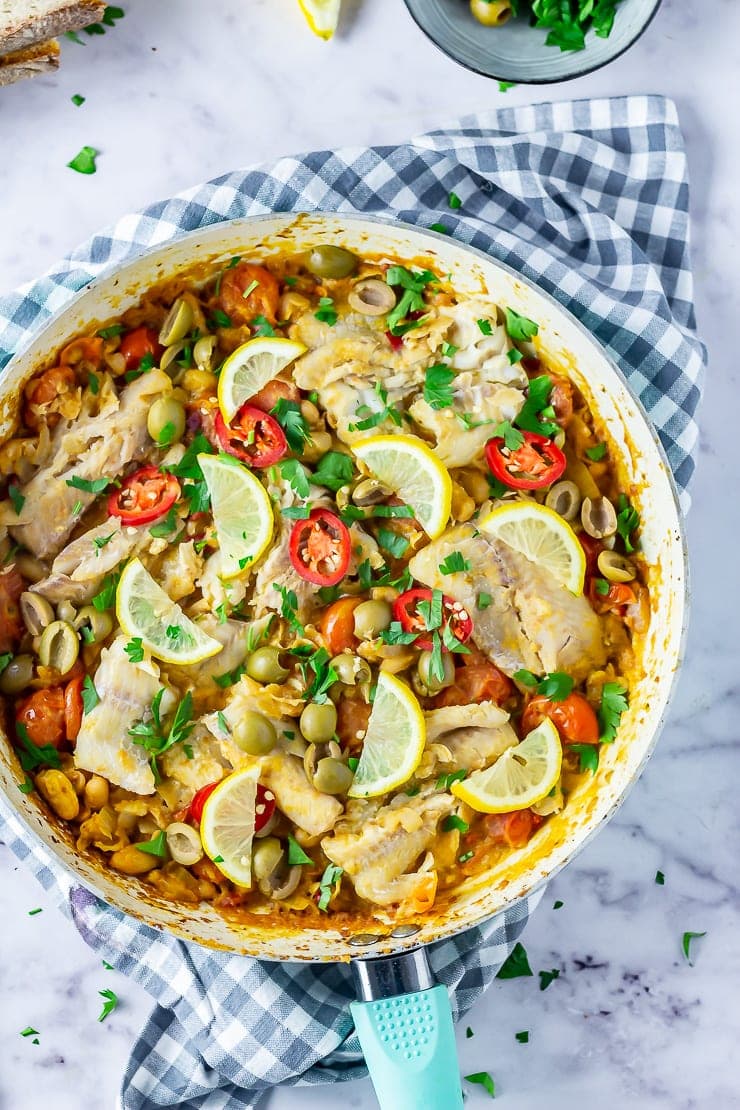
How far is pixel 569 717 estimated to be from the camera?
11.3ft

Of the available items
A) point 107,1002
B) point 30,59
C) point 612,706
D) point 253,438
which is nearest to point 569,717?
point 612,706

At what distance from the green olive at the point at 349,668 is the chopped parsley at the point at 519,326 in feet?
3.63

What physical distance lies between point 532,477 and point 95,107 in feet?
6.47

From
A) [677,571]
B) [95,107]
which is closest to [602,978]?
[677,571]

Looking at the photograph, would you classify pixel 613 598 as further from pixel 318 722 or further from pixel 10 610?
pixel 10 610

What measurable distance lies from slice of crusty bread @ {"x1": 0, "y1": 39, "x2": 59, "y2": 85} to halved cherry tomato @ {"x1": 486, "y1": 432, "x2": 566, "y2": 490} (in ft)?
6.37

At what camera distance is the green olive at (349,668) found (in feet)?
11.1

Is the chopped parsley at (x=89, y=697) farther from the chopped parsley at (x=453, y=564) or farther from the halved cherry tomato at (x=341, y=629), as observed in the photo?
the chopped parsley at (x=453, y=564)

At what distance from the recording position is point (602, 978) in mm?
3916

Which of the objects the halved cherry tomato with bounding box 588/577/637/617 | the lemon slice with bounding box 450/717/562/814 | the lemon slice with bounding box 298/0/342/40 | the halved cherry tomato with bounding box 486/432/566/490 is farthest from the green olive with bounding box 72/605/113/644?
the lemon slice with bounding box 298/0/342/40

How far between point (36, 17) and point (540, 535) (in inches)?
91.0

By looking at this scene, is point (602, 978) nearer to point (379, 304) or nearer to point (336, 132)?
point (379, 304)

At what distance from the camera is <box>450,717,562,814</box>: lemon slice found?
3340 mm

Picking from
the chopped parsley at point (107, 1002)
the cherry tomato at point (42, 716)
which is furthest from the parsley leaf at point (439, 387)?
the chopped parsley at point (107, 1002)
